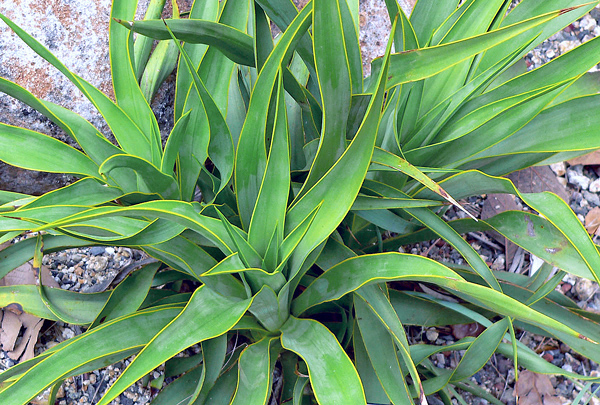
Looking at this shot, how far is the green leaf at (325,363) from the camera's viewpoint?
0.70m

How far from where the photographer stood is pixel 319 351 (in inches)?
30.9

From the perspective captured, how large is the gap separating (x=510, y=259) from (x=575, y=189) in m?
0.39

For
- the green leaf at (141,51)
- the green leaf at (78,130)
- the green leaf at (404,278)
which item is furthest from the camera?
the green leaf at (141,51)

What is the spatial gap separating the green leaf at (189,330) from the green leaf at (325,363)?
130mm

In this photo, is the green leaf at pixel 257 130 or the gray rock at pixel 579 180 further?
the gray rock at pixel 579 180

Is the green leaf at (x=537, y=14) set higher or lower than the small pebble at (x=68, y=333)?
higher

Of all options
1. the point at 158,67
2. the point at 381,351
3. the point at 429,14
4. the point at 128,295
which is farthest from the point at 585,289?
the point at 158,67

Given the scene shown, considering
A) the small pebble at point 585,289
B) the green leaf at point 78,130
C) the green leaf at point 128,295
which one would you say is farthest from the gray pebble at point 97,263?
the small pebble at point 585,289

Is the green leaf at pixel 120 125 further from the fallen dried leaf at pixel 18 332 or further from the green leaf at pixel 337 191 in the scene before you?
the fallen dried leaf at pixel 18 332

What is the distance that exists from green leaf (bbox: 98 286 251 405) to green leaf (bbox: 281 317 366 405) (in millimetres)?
130

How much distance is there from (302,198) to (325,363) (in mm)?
277

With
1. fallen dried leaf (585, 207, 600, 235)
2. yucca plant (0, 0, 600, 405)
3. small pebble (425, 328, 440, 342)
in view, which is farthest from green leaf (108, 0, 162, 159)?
fallen dried leaf (585, 207, 600, 235)

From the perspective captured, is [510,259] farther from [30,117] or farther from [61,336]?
[30,117]

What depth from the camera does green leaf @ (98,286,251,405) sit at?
68 centimetres
